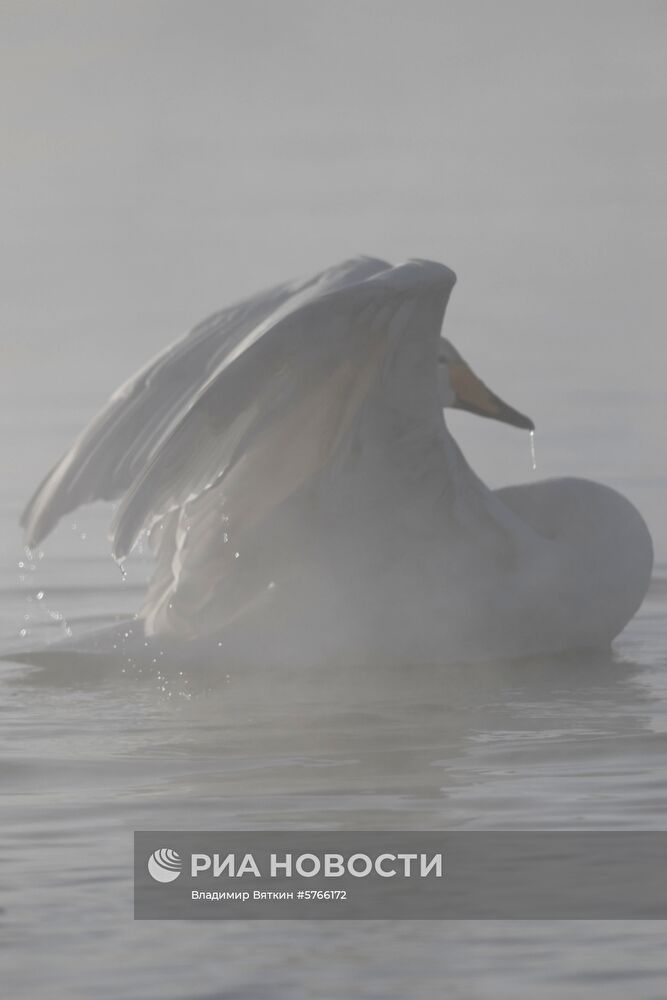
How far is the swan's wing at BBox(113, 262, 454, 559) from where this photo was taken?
6.01 m

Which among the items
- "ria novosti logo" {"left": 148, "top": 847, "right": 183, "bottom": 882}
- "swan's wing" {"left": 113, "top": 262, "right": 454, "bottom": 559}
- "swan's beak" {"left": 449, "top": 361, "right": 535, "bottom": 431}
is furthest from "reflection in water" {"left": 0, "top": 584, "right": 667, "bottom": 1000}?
"swan's beak" {"left": 449, "top": 361, "right": 535, "bottom": 431}

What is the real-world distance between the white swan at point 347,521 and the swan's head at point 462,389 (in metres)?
0.64

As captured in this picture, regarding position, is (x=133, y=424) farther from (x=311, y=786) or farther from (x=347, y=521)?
(x=311, y=786)

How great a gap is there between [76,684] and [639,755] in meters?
2.08

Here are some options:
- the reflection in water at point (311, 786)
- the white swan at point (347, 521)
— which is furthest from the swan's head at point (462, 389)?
the reflection in water at point (311, 786)

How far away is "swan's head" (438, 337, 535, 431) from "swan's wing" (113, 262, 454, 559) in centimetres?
123

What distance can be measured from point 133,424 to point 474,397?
187cm

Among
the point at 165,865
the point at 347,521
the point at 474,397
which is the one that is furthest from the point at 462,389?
the point at 165,865

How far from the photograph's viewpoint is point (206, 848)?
4.68 meters

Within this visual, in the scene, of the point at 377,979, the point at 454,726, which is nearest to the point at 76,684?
the point at 454,726

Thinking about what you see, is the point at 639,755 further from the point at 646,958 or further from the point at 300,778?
the point at 646,958

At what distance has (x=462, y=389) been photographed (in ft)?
26.5

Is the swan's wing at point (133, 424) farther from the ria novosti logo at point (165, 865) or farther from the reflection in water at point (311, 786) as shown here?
the ria novosti logo at point (165, 865)

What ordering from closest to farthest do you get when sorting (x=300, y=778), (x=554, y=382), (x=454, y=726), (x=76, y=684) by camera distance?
1. (x=300, y=778)
2. (x=454, y=726)
3. (x=76, y=684)
4. (x=554, y=382)
